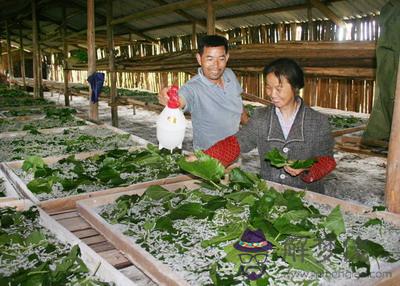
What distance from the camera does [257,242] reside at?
1.56 m

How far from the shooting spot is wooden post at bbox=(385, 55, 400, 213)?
1.71 m

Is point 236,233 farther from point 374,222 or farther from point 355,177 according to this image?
point 355,177

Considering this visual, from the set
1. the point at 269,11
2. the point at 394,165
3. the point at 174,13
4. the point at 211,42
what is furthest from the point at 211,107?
the point at 174,13

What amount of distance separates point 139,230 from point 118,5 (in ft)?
40.0

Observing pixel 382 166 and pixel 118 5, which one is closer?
pixel 382 166

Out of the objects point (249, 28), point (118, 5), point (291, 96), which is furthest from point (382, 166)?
point (118, 5)

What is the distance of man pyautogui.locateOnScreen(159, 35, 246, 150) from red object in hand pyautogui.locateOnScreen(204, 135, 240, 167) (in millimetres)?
392

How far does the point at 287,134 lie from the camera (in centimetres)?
246

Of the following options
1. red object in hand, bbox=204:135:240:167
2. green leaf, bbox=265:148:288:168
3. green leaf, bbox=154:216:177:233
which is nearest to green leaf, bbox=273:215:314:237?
green leaf, bbox=154:216:177:233

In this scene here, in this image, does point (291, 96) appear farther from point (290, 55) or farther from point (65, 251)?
point (290, 55)

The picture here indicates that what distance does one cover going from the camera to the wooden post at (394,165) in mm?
1714

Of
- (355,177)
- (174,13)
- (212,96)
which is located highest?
(174,13)

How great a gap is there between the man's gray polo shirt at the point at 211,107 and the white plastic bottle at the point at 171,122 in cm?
80

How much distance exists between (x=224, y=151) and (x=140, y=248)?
984mm
